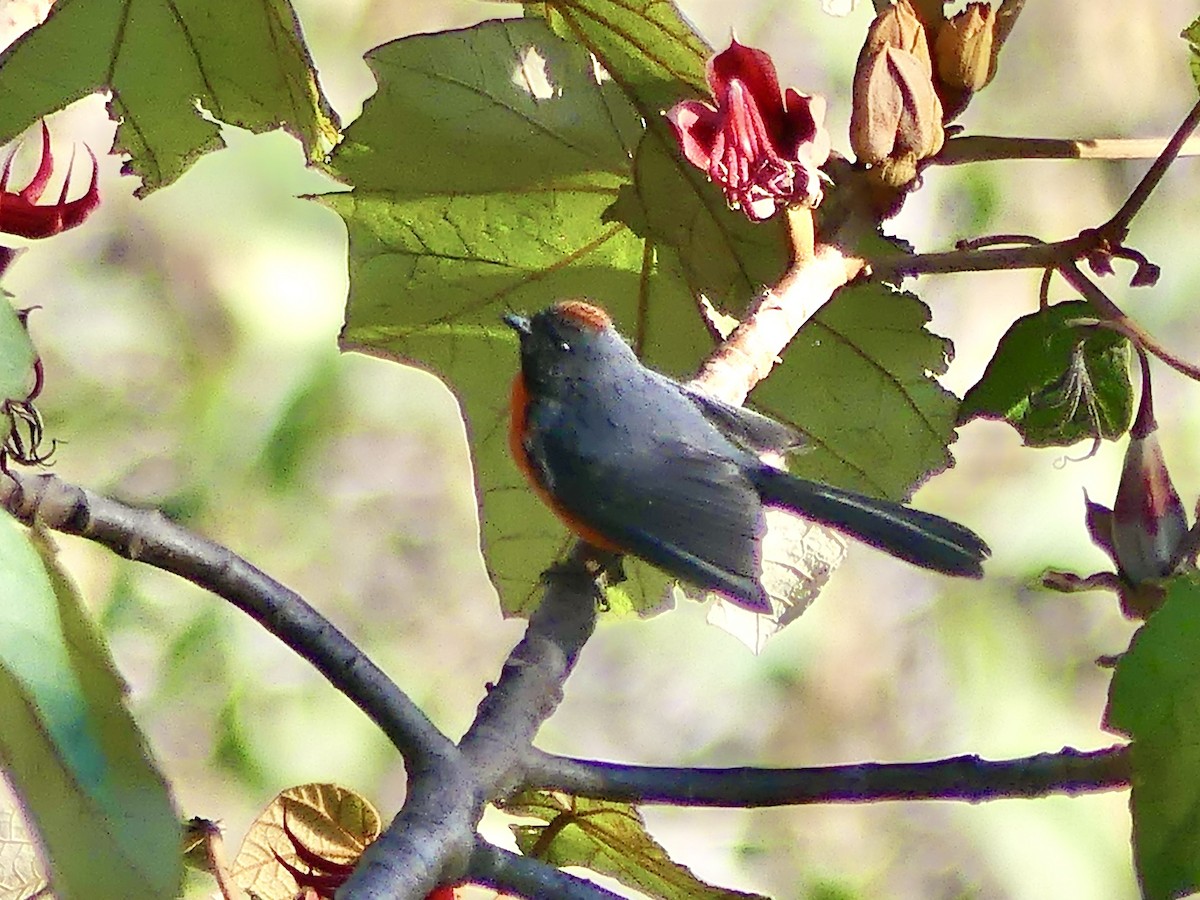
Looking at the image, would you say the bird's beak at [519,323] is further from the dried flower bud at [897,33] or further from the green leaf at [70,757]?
the green leaf at [70,757]

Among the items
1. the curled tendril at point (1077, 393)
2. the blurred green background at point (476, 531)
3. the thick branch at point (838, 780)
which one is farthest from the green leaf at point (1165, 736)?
the blurred green background at point (476, 531)

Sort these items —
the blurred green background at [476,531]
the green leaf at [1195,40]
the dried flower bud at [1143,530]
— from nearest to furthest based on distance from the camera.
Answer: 1. the dried flower bud at [1143,530]
2. the green leaf at [1195,40]
3. the blurred green background at [476,531]

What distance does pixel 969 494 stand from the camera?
6.11ft

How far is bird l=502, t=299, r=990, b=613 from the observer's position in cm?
72

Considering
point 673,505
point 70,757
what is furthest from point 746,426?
point 70,757

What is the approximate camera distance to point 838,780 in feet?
1.37

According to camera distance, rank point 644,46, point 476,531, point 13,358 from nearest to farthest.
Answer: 1. point 13,358
2. point 644,46
3. point 476,531

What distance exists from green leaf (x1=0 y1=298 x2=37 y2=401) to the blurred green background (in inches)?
47.9

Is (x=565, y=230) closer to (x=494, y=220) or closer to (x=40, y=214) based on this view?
(x=494, y=220)

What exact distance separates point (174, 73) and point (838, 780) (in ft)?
1.80

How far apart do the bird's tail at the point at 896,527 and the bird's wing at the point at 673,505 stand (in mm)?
33

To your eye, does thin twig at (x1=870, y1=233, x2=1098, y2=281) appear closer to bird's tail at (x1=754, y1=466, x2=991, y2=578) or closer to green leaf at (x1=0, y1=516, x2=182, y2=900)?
bird's tail at (x1=754, y1=466, x2=991, y2=578)

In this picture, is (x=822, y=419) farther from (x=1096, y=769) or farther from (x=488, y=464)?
(x=1096, y=769)

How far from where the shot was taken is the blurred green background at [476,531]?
1.62m
